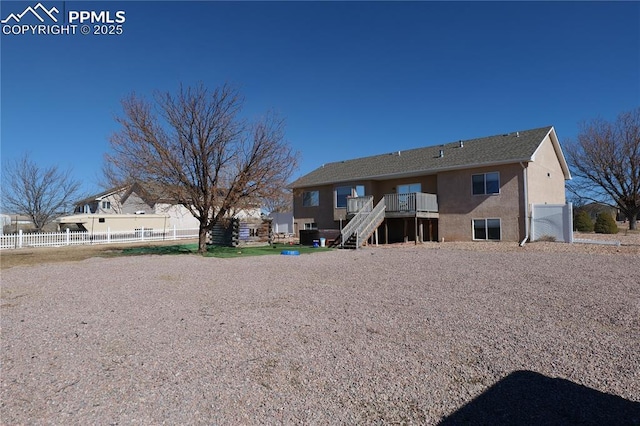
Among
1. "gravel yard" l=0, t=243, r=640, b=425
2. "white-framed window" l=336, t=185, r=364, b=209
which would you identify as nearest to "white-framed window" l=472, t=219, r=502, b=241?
"white-framed window" l=336, t=185, r=364, b=209

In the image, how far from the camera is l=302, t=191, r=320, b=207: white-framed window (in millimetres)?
29125

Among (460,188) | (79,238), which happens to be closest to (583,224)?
(460,188)

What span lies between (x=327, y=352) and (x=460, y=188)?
1887 cm

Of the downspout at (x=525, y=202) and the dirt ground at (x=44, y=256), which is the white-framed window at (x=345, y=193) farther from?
the dirt ground at (x=44, y=256)

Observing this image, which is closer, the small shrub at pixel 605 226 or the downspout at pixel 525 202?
the downspout at pixel 525 202

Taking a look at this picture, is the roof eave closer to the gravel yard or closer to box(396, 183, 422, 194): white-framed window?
box(396, 183, 422, 194): white-framed window

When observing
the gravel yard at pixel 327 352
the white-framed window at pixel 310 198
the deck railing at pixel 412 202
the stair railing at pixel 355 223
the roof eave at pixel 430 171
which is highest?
the roof eave at pixel 430 171

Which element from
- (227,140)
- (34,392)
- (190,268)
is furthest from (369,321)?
(227,140)

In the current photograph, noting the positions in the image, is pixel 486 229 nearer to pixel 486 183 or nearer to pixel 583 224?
pixel 486 183

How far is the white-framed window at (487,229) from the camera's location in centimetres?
1998

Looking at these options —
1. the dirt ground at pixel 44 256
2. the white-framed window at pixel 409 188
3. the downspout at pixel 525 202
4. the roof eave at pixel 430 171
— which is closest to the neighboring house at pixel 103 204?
the dirt ground at pixel 44 256

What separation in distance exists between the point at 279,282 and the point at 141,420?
6.33 meters

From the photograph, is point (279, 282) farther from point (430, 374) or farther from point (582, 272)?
point (582, 272)

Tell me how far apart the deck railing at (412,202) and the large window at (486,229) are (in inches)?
95.5
